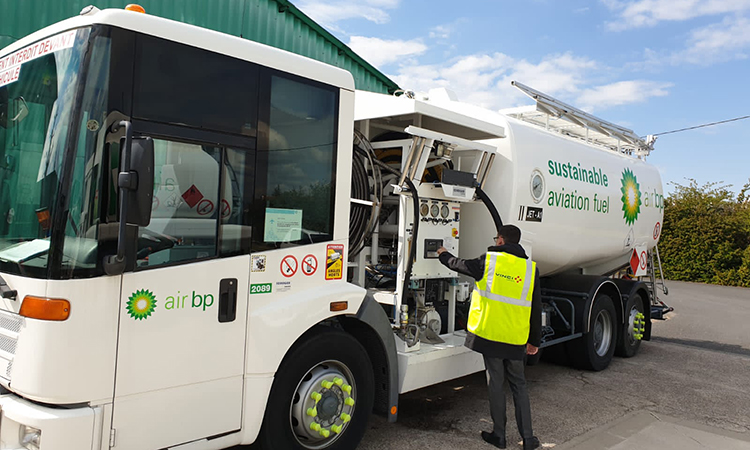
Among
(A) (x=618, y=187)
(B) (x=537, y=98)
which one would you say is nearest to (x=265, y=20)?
(B) (x=537, y=98)

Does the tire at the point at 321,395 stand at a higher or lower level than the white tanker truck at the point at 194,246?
lower

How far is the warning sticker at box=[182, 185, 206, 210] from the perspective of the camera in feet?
10.1

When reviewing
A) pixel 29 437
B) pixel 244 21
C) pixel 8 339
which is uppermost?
pixel 244 21

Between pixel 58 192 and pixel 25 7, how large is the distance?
4.90 metres

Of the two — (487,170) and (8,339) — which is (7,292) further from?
(487,170)

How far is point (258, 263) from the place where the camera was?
3.38 m

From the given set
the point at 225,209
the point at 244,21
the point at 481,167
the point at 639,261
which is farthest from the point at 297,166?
the point at 639,261

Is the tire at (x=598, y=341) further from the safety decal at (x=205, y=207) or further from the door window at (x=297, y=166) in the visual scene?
the safety decal at (x=205, y=207)

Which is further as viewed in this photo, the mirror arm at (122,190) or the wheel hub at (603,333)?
the wheel hub at (603,333)

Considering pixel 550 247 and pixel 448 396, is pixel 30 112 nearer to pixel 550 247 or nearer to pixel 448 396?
pixel 448 396

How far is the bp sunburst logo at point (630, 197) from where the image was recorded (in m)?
8.11

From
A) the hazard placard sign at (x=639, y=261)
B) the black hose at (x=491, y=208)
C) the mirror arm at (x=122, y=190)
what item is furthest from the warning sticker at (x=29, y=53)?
the hazard placard sign at (x=639, y=261)

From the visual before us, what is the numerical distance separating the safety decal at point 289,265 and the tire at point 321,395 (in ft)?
1.52

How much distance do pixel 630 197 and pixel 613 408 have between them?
3.61 meters
